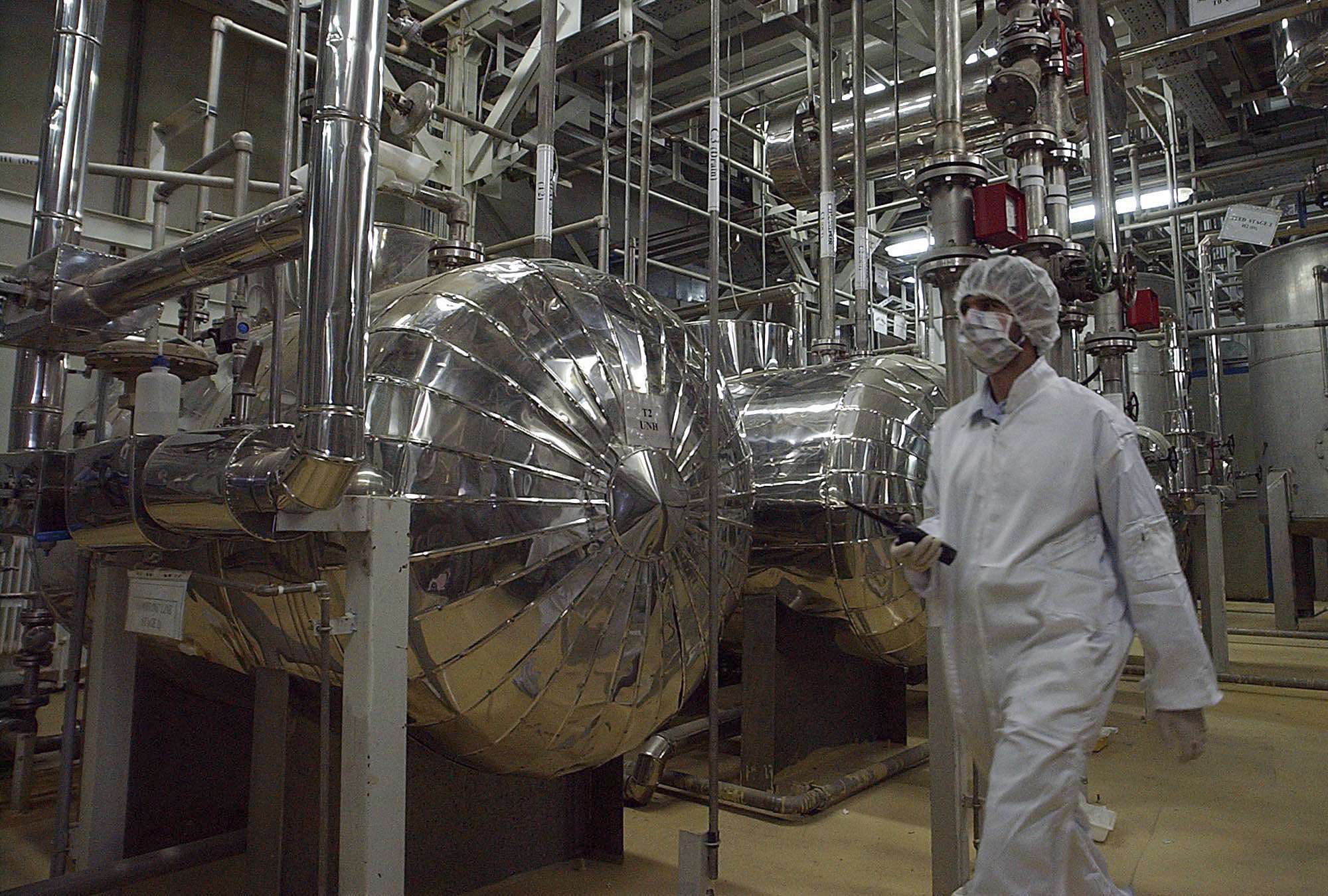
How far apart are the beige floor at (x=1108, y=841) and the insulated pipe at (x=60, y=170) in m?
1.24

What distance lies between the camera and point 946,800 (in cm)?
208

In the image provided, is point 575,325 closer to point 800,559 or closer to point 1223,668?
point 800,559

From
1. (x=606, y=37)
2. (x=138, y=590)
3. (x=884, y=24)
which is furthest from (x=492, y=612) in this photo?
(x=884, y=24)

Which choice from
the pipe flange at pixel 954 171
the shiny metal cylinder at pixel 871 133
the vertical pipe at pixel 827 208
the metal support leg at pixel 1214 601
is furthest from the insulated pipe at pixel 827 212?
the metal support leg at pixel 1214 601

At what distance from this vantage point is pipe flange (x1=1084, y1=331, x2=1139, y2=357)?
3.28 metres

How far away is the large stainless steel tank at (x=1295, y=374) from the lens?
631 centimetres

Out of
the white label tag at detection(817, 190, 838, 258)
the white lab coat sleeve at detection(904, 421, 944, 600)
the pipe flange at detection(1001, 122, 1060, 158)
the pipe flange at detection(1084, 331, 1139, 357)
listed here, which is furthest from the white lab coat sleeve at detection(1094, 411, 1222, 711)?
the white label tag at detection(817, 190, 838, 258)

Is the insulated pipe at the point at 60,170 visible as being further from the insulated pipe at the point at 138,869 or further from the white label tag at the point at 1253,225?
the white label tag at the point at 1253,225

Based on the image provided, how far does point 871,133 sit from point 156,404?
3.37m

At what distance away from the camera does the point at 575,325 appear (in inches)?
77.7

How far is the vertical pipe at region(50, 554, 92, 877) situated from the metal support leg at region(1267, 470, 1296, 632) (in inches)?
277

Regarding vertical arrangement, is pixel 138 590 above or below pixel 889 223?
below

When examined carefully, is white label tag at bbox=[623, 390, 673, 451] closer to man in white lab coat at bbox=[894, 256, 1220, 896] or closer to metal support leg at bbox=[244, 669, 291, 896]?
man in white lab coat at bbox=[894, 256, 1220, 896]

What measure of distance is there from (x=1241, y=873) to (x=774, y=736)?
139 centimetres
